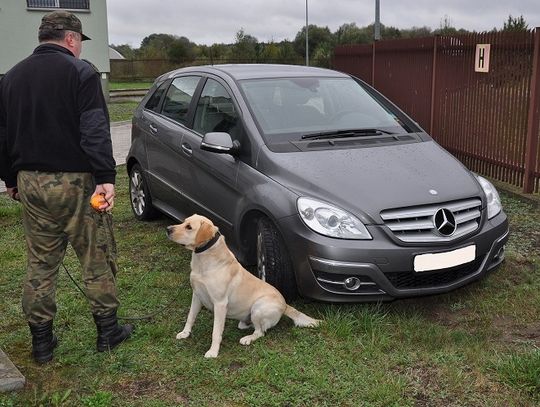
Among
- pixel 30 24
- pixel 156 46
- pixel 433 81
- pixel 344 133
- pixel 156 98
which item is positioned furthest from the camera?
pixel 156 46

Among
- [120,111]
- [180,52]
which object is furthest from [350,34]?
[120,111]

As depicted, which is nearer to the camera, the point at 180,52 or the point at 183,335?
the point at 183,335

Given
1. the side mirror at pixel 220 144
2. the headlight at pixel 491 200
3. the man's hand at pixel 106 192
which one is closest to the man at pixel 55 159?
the man's hand at pixel 106 192

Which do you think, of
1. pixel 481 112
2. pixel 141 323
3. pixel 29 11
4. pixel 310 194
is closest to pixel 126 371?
pixel 141 323

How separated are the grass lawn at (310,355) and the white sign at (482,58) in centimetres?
380

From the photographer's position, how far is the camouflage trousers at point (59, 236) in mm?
3395

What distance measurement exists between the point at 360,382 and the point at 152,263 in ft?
8.73

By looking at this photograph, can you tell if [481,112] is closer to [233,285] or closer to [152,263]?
[152,263]

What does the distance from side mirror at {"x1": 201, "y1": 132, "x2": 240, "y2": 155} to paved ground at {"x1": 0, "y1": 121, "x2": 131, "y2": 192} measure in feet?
17.6

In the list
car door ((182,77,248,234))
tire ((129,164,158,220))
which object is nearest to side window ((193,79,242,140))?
car door ((182,77,248,234))

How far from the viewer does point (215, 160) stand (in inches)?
193

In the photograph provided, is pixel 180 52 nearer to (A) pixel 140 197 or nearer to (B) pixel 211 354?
(A) pixel 140 197

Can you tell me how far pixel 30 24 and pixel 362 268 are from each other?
52.0ft

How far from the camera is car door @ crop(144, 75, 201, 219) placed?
5531 millimetres
